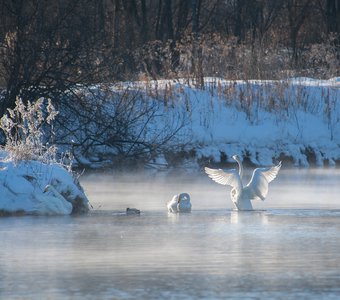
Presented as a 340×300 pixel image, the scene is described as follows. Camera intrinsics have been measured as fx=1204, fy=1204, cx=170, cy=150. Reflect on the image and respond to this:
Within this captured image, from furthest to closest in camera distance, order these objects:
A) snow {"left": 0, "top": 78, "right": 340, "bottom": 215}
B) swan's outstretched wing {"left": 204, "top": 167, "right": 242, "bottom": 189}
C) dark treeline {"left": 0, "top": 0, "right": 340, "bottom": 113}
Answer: snow {"left": 0, "top": 78, "right": 340, "bottom": 215} < dark treeline {"left": 0, "top": 0, "right": 340, "bottom": 113} < swan's outstretched wing {"left": 204, "top": 167, "right": 242, "bottom": 189}

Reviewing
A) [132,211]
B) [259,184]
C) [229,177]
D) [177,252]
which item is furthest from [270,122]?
[177,252]

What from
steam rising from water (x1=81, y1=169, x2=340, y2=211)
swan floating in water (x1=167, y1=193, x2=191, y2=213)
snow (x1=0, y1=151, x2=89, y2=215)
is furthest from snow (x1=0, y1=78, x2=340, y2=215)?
swan floating in water (x1=167, y1=193, x2=191, y2=213)

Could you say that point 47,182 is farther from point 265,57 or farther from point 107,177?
point 265,57

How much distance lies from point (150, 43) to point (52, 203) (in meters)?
13.7

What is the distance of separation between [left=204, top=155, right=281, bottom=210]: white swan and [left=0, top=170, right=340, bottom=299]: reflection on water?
0.66ft

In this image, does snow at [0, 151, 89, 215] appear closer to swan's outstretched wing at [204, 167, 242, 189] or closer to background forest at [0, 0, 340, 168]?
swan's outstretched wing at [204, 167, 242, 189]

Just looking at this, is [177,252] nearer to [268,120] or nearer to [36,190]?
[36,190]

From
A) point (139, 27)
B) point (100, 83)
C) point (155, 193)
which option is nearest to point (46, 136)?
point (100, 83)

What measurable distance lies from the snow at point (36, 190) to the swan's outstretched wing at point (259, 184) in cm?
207

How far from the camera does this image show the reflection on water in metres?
8.62

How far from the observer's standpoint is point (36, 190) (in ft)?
46.0

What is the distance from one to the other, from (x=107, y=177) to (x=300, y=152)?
5.34 metres

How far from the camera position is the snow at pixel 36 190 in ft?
45.3

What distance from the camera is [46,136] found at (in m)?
20.5
